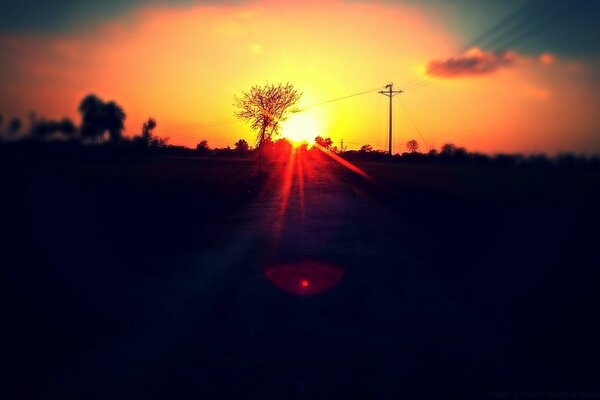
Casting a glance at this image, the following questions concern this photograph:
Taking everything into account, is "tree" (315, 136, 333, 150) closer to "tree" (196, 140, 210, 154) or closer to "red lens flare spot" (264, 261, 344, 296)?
"tree" (196, 140, 210, 154)

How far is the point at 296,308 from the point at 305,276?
69.1 inches

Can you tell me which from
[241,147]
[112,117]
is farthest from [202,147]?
[112,117]

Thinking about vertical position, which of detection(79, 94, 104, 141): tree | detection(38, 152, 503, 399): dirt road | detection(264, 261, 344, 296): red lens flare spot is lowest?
detection(264, 261, 344, 296): red lens flare spot

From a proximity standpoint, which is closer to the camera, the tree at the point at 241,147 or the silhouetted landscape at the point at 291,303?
the silhouetted landscape at the point at 291,303

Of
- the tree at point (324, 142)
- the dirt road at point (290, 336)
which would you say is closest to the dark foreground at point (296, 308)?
the dirt road at point (290, 336)

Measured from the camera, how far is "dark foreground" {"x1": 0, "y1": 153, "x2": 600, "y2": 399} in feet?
13.4

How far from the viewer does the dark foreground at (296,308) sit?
408 cm

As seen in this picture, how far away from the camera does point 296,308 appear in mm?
6000

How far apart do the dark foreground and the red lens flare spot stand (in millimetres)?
54

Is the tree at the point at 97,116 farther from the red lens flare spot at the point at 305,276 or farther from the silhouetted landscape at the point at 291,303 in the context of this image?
the red lens flare spot at the point at 305,276

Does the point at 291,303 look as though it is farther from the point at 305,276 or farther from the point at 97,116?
the point at 97,116

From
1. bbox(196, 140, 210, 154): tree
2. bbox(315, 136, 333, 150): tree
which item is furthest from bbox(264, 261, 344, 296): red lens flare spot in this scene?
bbox(315, 136, 333, 150): tree

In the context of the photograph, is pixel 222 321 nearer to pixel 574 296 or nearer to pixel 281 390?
pixel 281 390

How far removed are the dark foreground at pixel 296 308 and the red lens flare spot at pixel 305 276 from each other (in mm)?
54
